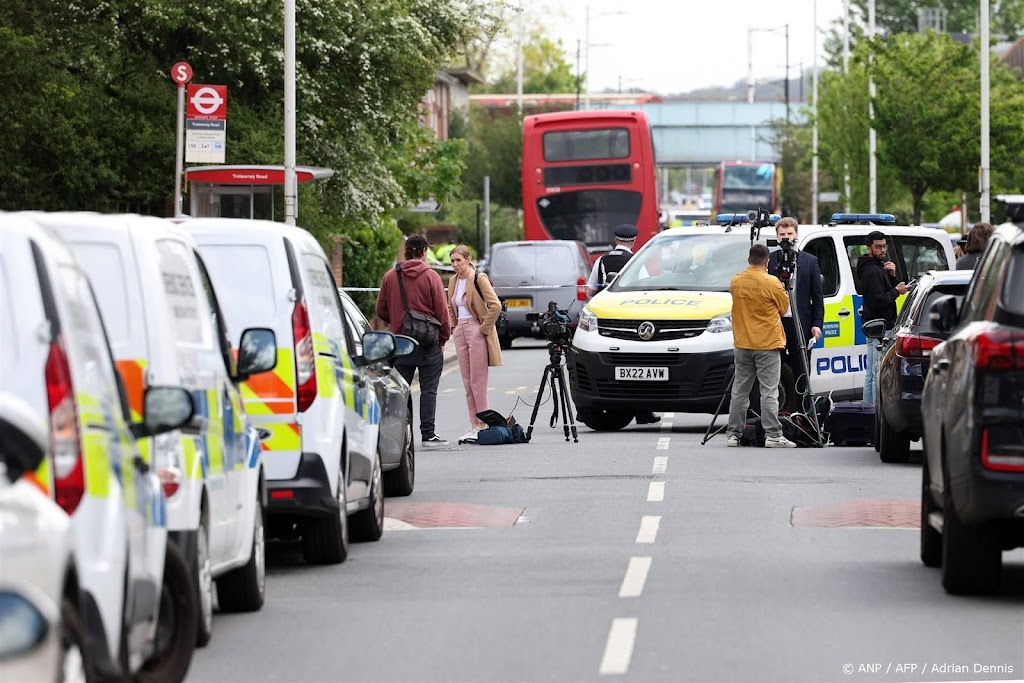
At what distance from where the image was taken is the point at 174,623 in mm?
7945

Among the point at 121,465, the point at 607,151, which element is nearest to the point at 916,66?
the point at 607,151

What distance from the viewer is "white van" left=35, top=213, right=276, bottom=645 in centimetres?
838

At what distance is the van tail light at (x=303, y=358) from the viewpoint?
11.2 metres

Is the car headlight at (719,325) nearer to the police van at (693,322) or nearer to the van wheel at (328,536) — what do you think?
the police van at (693,322)

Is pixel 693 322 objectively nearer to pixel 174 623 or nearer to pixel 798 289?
pixel 798 289

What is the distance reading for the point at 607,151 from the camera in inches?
1891

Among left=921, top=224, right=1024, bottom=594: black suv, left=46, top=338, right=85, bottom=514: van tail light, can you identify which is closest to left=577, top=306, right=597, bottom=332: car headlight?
left=921, top=224, right=1024, bottom=594: black suv

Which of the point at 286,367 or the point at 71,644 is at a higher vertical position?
the point at 286,367

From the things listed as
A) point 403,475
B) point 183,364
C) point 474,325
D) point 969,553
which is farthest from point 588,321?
point 183,364

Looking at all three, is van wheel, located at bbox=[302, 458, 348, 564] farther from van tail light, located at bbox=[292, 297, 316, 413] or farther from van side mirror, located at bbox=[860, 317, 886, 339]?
van side mirror, located at bbox=[860, 317, 886, 339]

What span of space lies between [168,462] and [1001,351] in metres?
3.52

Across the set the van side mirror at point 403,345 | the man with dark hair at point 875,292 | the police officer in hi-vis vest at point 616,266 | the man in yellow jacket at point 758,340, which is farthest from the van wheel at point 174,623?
the police officer in hi-vis vest at point 616,266

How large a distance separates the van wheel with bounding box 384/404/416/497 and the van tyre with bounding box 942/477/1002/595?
5.81 metres

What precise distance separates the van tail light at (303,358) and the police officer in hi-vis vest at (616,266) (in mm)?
11630
